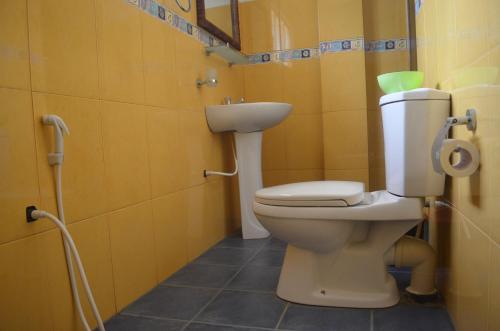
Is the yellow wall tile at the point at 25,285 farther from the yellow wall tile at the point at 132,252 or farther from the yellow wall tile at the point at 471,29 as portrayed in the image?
the yellow wall tile at the point at 471,29

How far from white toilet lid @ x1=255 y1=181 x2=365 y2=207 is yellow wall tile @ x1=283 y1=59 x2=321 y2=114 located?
1211 mm

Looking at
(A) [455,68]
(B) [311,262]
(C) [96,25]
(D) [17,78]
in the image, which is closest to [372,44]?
(A) [455,68]

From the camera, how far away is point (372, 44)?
2289 millimetres

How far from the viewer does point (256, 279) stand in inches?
66.4

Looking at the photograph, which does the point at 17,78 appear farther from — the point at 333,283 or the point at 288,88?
the point at 288,88

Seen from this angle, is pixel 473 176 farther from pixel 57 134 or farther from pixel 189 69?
pixel 189 69

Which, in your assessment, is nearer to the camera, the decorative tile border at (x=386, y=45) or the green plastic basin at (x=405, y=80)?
the green plastic basin at (x=405, y=80)

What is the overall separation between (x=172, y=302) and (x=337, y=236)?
68 centimetres

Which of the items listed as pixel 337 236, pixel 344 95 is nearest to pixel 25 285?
pixel 337 236

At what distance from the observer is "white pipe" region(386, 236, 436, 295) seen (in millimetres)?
1406

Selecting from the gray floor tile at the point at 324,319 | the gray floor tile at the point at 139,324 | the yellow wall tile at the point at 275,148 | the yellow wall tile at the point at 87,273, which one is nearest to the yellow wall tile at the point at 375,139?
the yellow wall tile at the point at 275,148

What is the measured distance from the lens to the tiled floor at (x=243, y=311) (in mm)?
1274

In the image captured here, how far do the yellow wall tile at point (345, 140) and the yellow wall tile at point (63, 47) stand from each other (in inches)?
61.8

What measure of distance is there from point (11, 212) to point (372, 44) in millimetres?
2046
